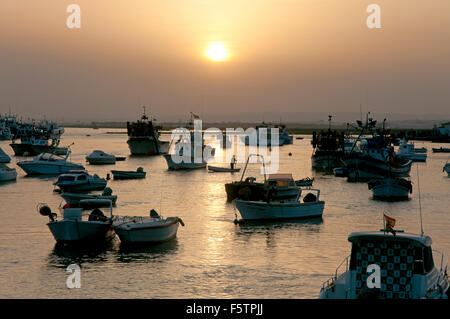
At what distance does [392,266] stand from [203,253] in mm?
16332

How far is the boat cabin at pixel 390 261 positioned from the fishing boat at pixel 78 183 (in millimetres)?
49770

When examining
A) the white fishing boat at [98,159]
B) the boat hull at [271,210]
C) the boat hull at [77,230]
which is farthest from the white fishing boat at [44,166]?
the boat hull at [77,230]

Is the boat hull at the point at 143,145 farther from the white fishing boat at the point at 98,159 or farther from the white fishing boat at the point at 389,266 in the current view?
the white fishing boat at the point at 389,266

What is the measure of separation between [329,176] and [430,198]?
3058 cm

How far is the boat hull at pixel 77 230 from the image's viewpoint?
1356 inches

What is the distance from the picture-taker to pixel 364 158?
85.4m

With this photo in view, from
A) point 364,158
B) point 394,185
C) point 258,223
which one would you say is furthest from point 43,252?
point 364,158

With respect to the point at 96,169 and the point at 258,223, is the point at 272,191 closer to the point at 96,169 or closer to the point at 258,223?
the point at 258,223

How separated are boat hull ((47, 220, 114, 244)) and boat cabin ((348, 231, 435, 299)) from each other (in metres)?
19.7

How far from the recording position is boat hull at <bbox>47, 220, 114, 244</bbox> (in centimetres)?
3444

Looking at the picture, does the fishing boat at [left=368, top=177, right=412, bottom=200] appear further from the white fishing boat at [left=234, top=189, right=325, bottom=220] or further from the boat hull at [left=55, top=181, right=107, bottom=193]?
the boat hull at [left=55, top=181, right=107, bottom=193]

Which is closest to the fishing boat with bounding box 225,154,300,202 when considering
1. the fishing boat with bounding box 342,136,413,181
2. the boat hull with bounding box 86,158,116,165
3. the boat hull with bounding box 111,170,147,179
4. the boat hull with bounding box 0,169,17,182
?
the boat hull with bounding box 111,170,147,179

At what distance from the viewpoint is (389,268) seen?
1897cm
